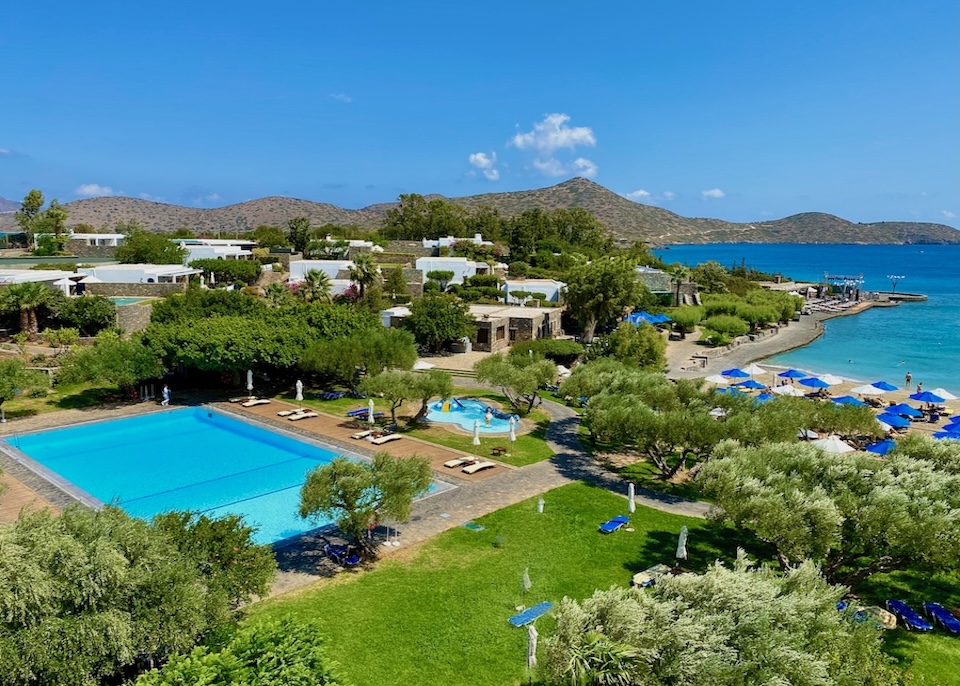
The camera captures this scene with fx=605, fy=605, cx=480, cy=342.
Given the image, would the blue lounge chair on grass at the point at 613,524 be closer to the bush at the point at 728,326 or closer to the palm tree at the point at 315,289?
the palm tree at the point at 315,289

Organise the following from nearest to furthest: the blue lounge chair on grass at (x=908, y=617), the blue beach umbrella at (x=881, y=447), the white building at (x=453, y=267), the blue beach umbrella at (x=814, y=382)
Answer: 1. the blue lounge chair on grass at (x=908, y=617)
2. the blue beach umbrella at (x=881, y=447)
3. the blue beach umbrella at (x=814, y=382)
4. the white building at (x=453, y=267)

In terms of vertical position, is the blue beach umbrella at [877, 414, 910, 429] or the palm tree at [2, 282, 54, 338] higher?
the palm tree at [2, 282, 54, 338]

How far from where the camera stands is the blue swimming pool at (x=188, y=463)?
65.2 feet

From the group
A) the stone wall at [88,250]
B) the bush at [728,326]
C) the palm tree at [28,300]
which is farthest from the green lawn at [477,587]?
the stone wall at [88,250]

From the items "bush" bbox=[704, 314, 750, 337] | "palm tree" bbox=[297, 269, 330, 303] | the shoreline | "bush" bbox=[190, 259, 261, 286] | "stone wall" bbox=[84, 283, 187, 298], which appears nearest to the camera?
"palm tree" bbox=[297, 269, 330, 303]

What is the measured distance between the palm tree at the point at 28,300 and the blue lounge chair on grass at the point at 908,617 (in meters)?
44.9

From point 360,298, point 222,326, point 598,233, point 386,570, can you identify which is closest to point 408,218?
point 598,233

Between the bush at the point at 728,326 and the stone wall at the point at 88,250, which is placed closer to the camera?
the bush at the point at 728,326

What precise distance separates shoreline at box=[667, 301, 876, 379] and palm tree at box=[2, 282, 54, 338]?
4027 cm

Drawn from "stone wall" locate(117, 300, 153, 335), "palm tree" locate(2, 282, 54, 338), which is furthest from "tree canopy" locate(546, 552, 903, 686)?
"palm tree" locate(2, 282, 54, 338)

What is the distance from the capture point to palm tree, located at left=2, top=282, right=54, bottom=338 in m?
37.0

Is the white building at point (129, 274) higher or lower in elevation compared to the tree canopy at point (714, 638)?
higher

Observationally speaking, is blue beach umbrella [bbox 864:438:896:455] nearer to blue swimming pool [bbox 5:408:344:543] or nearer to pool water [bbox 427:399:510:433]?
pool water [bbox 427:399:510:433]

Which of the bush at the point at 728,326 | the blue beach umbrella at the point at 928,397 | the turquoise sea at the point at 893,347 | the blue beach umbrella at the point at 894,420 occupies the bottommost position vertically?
the turquoise sea at the point at 893,347
